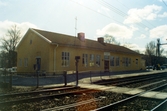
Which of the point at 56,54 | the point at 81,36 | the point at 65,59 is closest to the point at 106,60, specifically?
the point at 81,36

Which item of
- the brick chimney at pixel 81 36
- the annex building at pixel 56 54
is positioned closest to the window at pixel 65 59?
the annex building at pixel 56 54

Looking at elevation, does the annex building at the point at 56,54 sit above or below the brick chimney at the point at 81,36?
below

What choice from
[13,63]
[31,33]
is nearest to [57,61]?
[31,33]

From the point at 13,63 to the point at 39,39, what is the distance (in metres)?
29.3

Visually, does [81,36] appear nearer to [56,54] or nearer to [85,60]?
[85,60]

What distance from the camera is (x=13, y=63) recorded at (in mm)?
48500

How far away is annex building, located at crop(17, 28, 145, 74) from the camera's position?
21922mm

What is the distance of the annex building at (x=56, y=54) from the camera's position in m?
21.9

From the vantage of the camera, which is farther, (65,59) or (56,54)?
(65,59)

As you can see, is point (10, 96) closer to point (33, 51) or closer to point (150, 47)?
point (33, 51)

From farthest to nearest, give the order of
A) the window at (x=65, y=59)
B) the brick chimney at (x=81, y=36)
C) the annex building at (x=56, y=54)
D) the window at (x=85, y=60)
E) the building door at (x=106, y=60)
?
1. the brick chimney at (x=81, y=36)
2. the building door at (x=106, y=60)
3. the window at (x=85, y=60)
4. the window at (x=65, y=59)
5. the annex building at (x=56, y=54)

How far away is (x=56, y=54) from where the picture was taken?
22.1 m

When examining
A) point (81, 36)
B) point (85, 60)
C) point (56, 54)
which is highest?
point (81, 36)

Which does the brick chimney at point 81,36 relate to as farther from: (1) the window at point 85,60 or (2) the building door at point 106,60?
(1) the window at point 85,60
